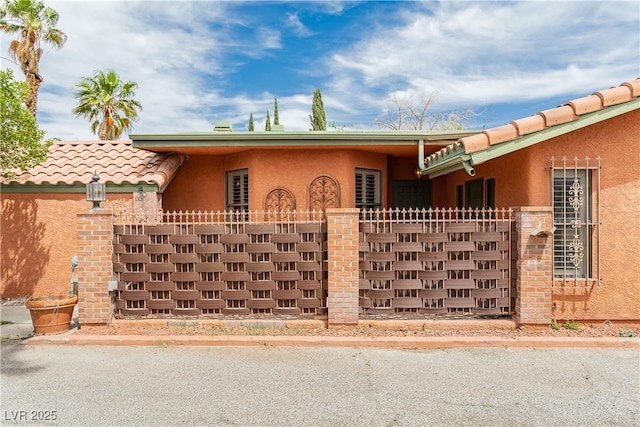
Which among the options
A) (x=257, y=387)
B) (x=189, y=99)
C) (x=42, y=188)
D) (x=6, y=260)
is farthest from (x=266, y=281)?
(x=189, y=99)

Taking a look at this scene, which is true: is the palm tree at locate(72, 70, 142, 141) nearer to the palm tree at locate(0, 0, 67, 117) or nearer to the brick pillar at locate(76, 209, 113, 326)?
the palm tree at locate(0, 0, 67, 117)

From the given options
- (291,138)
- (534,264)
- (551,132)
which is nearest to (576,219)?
(534,264)

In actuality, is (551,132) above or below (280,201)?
above

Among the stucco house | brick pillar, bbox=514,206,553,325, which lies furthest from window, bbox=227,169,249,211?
brick pillar, bbox=514,206,553,325

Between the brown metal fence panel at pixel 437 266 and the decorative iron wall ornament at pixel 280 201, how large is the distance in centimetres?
285

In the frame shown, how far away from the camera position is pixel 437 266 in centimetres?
587

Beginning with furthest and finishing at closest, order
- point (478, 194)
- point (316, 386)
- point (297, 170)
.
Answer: point (297, 170) → point (478, 194) → point (316, 386)

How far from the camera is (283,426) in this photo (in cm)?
348

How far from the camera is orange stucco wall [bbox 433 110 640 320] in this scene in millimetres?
5898

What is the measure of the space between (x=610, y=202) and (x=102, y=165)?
30.6 ft

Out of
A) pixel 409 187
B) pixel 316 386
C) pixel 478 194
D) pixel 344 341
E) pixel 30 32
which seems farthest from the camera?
pixel 30 32

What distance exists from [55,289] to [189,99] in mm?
11917

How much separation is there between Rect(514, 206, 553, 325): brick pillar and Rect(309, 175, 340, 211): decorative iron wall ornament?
12.2 ft

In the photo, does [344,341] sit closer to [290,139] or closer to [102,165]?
[290,139]
